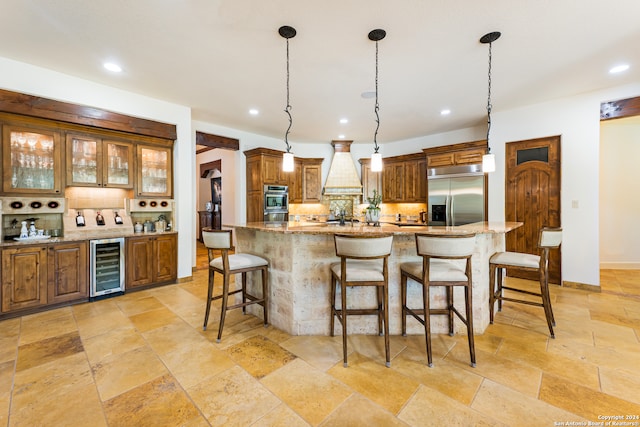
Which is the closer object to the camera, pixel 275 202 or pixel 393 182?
pixel 275 202

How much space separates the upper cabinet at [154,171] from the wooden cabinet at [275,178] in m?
1.75

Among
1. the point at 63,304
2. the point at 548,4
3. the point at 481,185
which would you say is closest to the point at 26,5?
the point at 63,304

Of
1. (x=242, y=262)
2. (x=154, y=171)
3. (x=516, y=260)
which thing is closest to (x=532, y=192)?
(x=516, y=260)

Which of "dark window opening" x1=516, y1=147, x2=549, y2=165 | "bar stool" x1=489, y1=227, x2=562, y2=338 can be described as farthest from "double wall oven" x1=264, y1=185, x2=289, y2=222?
"dark window opening" x1=516, y1=147, x2=549, y2=165

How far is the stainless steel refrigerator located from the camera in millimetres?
4762

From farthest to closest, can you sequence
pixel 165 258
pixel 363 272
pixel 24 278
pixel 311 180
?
pixel 311 180, pixel 165 258, pixel 24 278, pixel 363 272

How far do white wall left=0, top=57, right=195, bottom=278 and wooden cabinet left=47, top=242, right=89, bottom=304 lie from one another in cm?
117

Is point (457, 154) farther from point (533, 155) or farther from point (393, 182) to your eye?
point (393, 182)

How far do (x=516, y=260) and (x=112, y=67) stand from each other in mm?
4954

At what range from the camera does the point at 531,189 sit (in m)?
4.33

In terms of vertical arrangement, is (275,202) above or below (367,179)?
below

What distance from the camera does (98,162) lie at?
12.0 feet

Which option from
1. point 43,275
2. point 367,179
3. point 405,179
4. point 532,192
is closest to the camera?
point 43,275

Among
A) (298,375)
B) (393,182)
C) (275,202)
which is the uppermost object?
(393,182)
